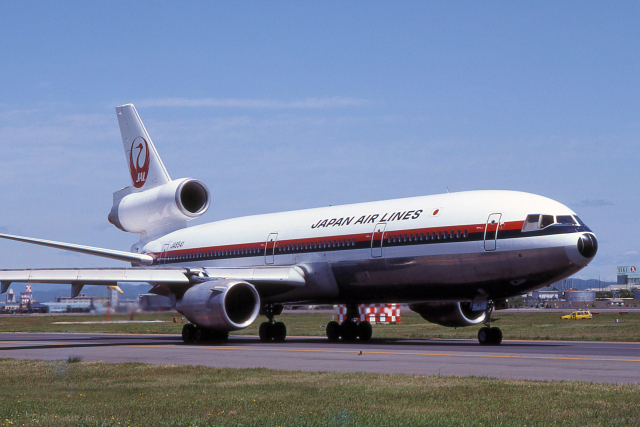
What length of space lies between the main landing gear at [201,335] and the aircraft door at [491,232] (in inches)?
383

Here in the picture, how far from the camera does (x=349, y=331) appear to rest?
28672 millimetres

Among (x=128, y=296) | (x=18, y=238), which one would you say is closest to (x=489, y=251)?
(x=128, y=296)

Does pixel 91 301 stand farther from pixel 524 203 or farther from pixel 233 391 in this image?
pixel 233 391

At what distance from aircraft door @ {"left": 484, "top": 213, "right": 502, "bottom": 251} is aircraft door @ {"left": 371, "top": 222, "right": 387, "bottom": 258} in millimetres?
3880

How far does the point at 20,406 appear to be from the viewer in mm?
10328

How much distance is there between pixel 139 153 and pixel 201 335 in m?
13.5

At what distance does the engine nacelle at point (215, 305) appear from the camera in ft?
81.6

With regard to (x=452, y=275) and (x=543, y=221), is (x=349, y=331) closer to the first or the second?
(x=452, y=275)

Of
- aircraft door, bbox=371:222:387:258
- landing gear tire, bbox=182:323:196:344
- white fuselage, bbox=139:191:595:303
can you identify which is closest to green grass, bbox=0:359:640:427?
white fuselage, bbox=139:191:595:303

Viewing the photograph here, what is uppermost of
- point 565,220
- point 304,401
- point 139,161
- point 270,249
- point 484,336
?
point 139,161

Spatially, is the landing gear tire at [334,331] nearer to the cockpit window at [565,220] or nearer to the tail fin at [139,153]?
the cockpit window at [565,220]

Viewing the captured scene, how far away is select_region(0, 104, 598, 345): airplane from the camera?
21.5 m

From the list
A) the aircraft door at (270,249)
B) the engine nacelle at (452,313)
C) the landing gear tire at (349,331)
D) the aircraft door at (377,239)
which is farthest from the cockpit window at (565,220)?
the aircraft door at (270,249)

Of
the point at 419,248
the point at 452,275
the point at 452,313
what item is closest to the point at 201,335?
the point at 419,248
